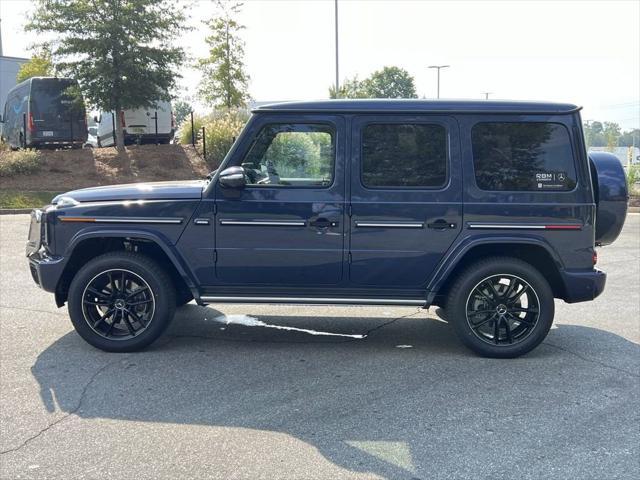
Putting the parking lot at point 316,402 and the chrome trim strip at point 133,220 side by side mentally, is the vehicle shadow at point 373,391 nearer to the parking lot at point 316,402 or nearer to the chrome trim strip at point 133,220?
the parking lot at point 316,402

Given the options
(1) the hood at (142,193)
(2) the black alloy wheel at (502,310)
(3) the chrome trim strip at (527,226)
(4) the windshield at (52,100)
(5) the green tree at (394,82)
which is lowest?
(2) the black alloy wheel at (502,310)

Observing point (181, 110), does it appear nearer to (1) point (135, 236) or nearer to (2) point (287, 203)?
(1) point (135, 236)

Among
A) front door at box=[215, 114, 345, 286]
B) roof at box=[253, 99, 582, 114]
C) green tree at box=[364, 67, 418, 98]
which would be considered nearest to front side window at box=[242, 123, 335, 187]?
front door at box=[215, 114, 345, 286]

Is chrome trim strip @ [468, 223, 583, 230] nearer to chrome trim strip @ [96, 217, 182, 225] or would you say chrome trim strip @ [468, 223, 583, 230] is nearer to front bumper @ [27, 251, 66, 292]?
chrome trim strip @ [96, 217, 182, 225]

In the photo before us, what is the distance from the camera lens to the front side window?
5.03 metres

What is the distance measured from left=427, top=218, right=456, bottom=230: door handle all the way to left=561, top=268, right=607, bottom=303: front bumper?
0.99 metres

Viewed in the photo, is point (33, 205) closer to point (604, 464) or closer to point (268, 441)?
point (268, 441)

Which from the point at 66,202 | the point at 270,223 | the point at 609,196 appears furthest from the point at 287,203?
the point at 609,196

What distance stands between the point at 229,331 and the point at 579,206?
3293 mm

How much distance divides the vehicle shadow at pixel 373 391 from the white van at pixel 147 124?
1729cm

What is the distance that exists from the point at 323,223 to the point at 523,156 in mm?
1722

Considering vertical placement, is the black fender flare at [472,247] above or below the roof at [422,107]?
below

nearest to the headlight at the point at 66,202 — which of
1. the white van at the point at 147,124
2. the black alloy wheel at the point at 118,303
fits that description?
the black alloy wheel at the point at 118,303

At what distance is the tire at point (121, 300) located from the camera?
5.07m
